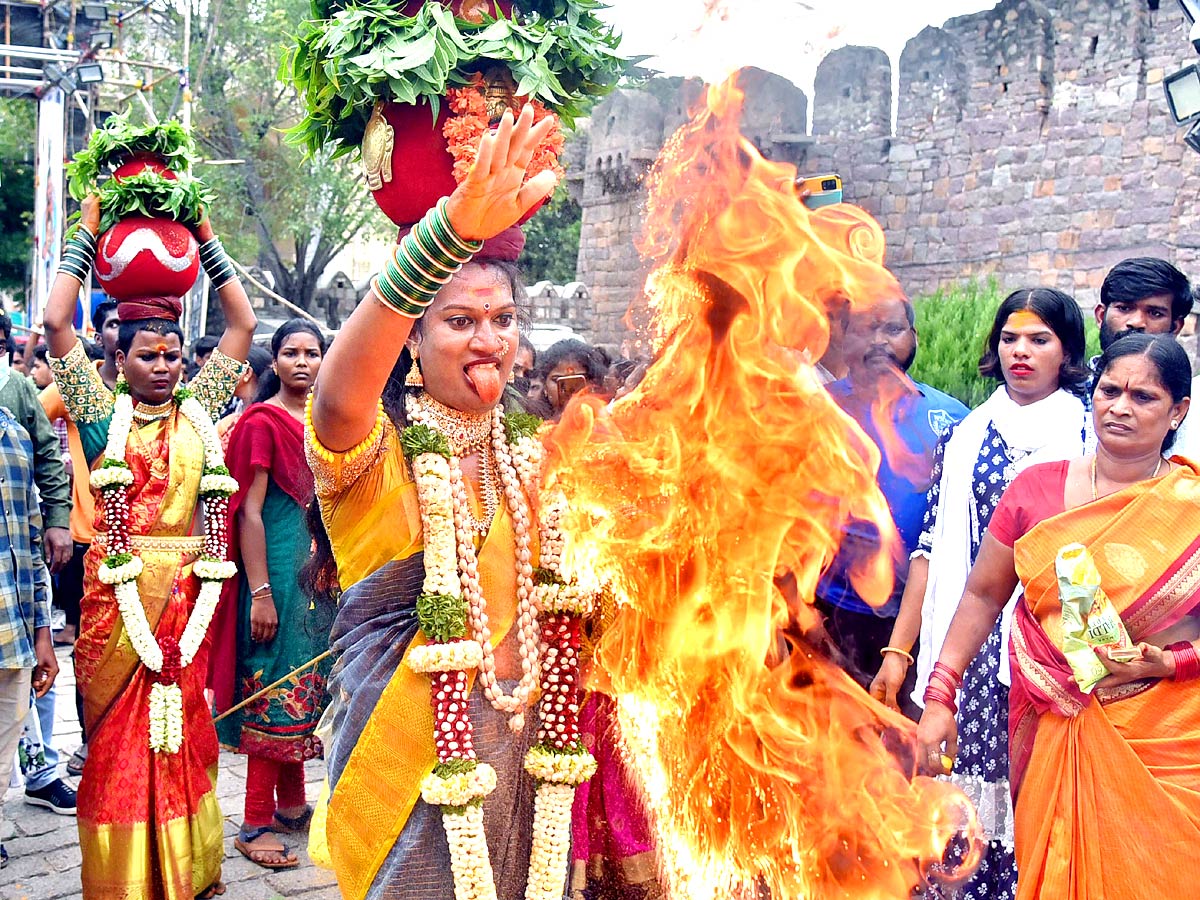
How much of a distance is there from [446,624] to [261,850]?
3088mm

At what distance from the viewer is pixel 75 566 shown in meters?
7.09

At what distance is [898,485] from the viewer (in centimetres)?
486

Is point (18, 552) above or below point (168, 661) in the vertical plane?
above

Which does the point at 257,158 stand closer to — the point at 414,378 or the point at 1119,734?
the point at 414,378

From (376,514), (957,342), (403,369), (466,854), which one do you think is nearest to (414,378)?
(403,369)

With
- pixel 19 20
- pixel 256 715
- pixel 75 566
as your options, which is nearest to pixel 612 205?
pixel 19 20

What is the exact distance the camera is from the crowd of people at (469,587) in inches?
104

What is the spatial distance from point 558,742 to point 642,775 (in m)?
0.88

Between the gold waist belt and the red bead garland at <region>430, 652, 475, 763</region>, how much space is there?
2.39 m

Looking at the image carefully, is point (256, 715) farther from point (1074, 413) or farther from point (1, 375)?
point (1074, 413)

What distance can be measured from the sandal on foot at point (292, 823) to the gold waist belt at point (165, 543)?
1517 millimetres

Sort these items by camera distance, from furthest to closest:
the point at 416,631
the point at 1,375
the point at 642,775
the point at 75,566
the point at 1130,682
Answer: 1. the point at 75,566
2. the point at 1,375
3. the point at 642,775
4. the point at 1130,682
5. the point at 416,631


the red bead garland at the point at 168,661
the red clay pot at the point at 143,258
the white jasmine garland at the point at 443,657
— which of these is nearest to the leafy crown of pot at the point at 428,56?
the white jasmine garland at the point at 443,657

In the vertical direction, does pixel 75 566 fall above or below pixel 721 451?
below
